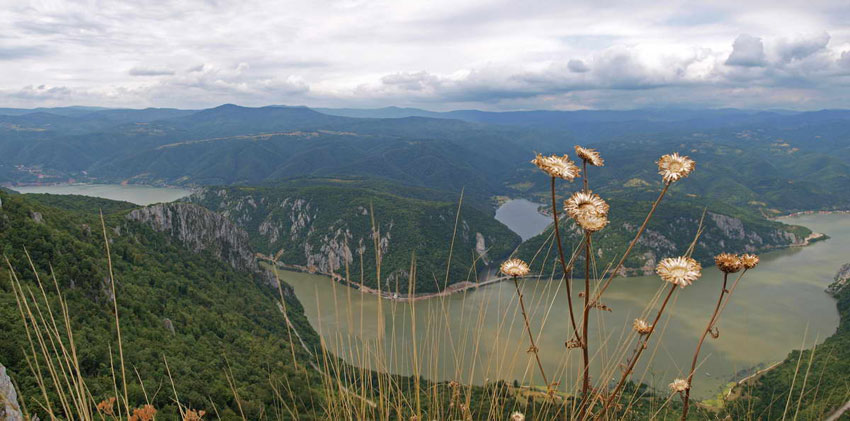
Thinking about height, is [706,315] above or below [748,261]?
below

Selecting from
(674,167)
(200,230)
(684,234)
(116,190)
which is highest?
(674,167)

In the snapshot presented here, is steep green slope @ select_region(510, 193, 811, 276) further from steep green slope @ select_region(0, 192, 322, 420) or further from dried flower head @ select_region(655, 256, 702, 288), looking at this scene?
dried flower head @ select_region(655, 256, 702, 288)

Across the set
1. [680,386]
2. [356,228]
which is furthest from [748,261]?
[356,228]

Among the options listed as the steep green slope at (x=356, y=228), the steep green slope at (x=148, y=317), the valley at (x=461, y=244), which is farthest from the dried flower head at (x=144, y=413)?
the steep green slope at (x=356, y=228)

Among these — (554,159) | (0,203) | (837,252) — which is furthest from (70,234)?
(837,252)

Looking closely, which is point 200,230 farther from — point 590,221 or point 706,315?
point 706,315

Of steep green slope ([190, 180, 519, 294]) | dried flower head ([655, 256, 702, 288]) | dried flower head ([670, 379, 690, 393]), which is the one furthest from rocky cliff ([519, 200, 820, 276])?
dried flower head ([655, 256, 702, 288])

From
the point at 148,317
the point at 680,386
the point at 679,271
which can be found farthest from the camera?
the point at 148,317

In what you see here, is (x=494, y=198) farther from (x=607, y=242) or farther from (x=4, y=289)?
(x=4, y=289)
